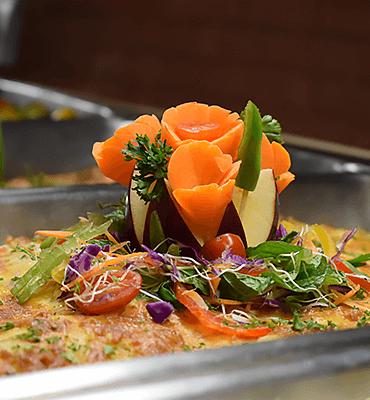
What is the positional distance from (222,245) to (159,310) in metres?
0.21

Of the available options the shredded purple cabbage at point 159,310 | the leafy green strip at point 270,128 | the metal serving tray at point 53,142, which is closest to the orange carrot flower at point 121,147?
the leafy green strip at point 270,128

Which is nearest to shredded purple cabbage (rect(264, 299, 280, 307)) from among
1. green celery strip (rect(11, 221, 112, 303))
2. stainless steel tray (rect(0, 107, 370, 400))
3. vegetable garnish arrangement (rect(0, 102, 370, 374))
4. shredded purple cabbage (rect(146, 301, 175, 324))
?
vegetable garnish arrangement (rect(0, 102, 370, 374))

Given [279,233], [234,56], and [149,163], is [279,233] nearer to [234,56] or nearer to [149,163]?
[149,163]

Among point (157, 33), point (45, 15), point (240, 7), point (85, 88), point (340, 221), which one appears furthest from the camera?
point (45, 15)

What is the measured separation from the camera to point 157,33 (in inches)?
281

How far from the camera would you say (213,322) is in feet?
3.32

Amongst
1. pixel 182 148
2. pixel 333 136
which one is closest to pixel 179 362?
pixel 182 148

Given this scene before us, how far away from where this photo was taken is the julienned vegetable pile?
1.06 meters

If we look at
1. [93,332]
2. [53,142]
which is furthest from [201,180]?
[53,142]

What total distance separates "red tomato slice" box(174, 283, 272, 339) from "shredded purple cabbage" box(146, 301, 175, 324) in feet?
0.12

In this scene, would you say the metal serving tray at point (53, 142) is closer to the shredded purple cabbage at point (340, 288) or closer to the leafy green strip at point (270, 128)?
the leafy green strip at point (270, 128)

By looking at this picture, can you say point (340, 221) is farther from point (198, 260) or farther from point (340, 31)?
point (340, 31)

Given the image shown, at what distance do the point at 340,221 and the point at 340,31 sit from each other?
3.31 m

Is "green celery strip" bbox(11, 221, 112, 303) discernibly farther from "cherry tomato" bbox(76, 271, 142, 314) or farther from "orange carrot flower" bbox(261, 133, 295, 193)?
"orange carrot flower" bbox(261, 133, 295, 193)
